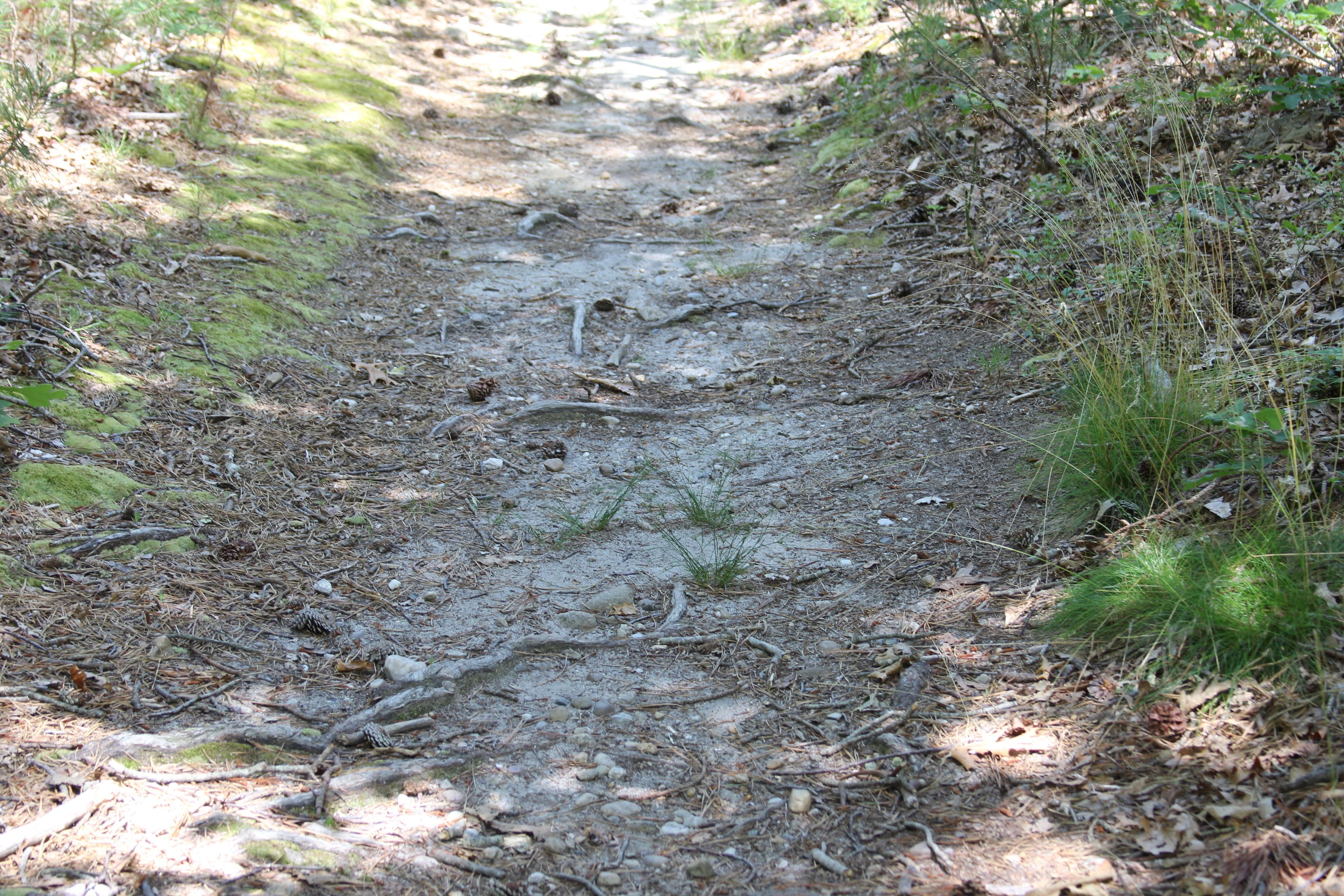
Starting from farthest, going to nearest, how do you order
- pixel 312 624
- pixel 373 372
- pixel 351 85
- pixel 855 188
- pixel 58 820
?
pixel 351 85, pixel 855 188, pixel 373 372, pixel 312 624, pixel 58 820

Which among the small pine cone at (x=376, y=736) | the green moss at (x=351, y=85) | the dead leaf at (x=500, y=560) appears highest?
the green moss at (x=351, y=85)

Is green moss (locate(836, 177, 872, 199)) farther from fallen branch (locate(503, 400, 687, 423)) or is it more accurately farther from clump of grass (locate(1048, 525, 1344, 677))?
clump of grass (locate(1048, 525, 1344, 677))

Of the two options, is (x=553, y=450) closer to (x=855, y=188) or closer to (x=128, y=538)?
(x=128, y=538)

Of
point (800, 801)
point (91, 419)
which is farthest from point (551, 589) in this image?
point (91, 419)

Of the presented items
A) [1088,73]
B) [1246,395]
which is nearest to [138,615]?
[1246,395]

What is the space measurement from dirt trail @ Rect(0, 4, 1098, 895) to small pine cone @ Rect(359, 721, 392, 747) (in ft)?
0.07

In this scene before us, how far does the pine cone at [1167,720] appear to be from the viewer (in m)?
2.04

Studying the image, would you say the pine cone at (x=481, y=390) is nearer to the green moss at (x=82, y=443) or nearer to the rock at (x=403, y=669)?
the green moss at (x=82, y=443)

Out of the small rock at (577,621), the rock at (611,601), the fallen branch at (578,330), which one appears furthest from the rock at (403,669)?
the fallen branch at (578,330)

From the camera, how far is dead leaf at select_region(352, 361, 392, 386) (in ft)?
14.4

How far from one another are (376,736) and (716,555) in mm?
1252

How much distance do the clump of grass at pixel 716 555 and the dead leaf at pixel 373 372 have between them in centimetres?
184

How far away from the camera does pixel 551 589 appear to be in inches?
117

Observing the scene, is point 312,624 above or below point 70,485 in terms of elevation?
below
